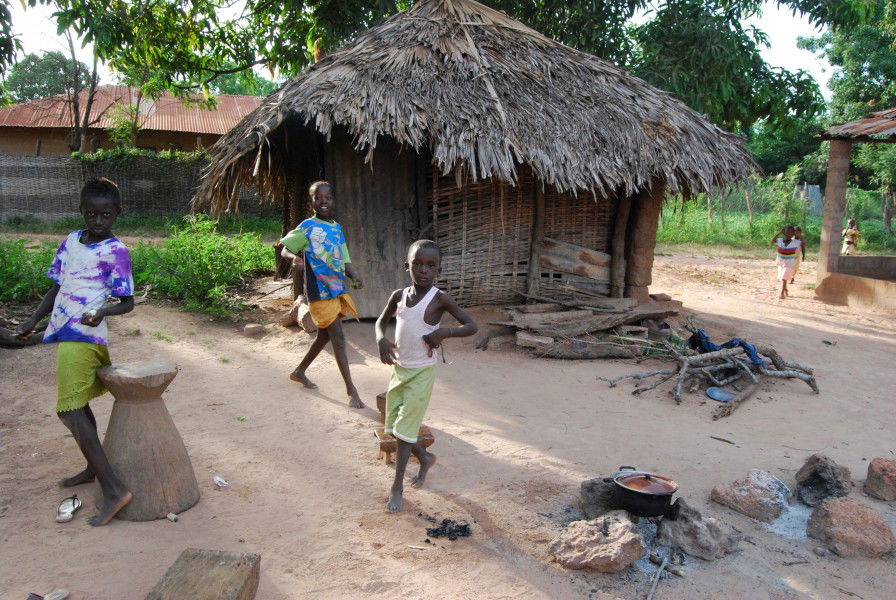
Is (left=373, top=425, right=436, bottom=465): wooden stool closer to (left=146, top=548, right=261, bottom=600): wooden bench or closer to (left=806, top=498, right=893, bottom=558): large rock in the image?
(left=146, top=548, right=261, bottom=600): wooden bench

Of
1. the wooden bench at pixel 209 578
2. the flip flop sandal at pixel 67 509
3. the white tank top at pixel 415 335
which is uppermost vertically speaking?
the white tank top at pixel 415 335

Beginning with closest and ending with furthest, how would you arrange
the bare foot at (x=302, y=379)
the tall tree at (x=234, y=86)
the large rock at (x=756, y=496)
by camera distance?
1. the large rock at (x=756, y=496)
2. the bare foot at (x=302, y=379)
3. the tall tree at (x=234, y=86)

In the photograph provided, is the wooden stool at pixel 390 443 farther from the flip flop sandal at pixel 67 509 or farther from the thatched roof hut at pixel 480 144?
the thatched roof hut at pixel 480 144

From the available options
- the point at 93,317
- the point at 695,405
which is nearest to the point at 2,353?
the point at 93,317

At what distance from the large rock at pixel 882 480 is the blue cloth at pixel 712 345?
6.99ft

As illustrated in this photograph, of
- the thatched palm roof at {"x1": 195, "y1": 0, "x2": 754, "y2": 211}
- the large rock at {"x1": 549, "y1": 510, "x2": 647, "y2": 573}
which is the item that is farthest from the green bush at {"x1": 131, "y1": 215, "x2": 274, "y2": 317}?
the large rock at {"x1": 549, "y1": 510, "x2": 647, "y2": 573}

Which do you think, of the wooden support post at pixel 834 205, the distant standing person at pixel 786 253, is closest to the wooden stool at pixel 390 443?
the distant standing person at pixel 786 253

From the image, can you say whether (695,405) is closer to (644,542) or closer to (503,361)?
(503,361)

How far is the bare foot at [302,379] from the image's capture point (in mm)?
5070

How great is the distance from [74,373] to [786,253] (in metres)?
10.4

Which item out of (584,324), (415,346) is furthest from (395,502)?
(584,324)

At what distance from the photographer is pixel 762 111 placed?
11.1m

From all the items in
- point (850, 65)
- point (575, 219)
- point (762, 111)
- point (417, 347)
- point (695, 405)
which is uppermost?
point (850, 65)

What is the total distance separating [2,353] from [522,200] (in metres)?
5.06
